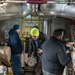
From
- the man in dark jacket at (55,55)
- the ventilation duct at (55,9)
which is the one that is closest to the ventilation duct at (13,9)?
the ventilation duct at (55,9)

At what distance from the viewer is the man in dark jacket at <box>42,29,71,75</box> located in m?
3.57

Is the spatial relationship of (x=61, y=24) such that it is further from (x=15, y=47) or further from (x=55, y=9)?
(x=55, y=9)

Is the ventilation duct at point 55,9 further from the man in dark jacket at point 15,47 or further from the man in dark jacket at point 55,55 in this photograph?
the man in dark jacket at point 15,47

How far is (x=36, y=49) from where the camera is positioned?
5684 mm

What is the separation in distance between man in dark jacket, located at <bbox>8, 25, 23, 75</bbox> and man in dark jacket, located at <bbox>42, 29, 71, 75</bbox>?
145 centimetres

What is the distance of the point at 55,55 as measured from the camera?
3635mm

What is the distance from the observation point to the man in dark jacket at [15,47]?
520 cm

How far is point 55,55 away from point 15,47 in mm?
1732

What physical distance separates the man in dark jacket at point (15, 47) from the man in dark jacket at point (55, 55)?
4.77 ft

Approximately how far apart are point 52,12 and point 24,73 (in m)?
2.63

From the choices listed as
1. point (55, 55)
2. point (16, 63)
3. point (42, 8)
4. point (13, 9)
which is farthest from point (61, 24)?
point (55, 55)

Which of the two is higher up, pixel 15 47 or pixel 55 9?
pixel 55 9

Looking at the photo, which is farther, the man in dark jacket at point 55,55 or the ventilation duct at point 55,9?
the ventilation duct at point 55,9

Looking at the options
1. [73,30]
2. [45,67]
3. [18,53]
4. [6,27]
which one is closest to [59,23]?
[73,30]
